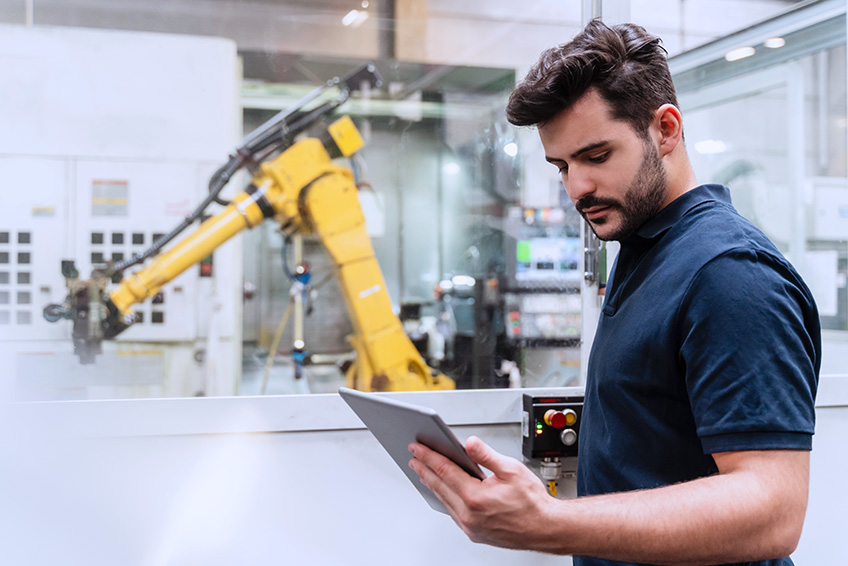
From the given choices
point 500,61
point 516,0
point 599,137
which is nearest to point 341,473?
point 599,137

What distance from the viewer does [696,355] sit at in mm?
769

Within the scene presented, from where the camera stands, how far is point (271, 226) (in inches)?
180

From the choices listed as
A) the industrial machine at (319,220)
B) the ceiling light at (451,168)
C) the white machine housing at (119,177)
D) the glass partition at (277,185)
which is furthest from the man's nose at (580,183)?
the ceiling light at (451,168)

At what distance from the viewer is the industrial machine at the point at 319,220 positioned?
255cm

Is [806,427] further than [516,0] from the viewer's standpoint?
No

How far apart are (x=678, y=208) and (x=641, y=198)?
0.18ft

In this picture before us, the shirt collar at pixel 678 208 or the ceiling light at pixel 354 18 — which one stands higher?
the ceiling light at pixel 354 18

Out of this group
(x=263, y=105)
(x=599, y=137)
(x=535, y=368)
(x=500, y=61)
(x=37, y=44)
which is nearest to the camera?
(x=599, y=137)

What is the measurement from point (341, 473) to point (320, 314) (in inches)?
116

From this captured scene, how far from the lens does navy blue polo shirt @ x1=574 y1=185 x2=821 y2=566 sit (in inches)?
28.6

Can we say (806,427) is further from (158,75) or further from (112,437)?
(158,75)

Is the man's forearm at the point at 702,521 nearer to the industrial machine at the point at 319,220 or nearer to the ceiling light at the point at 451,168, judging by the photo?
the industrial machine at the point at 319,220

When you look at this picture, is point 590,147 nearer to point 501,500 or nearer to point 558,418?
point 501,500

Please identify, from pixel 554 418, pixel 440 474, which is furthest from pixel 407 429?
pixel 554 418
